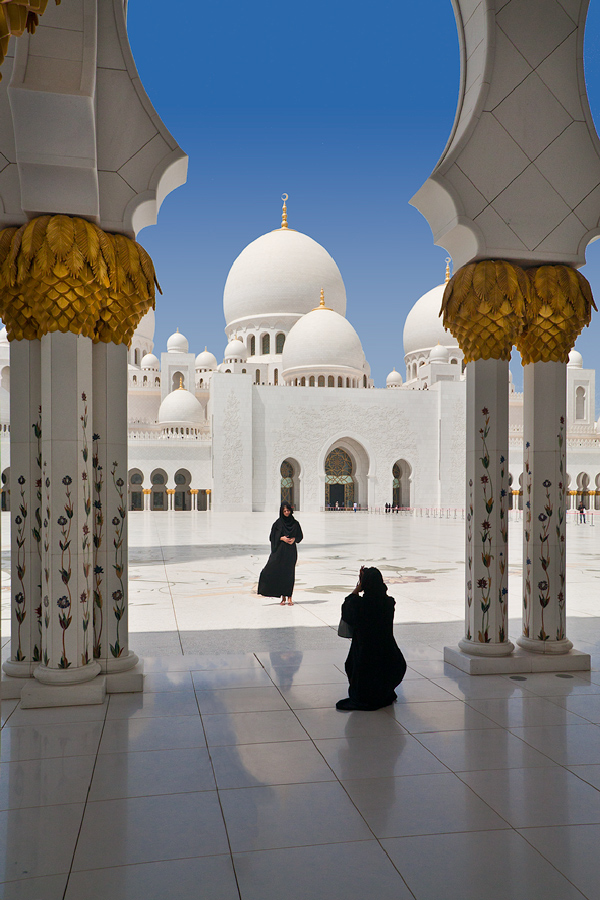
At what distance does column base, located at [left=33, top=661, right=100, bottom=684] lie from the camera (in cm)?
288

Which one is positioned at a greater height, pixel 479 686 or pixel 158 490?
pixel 479 686

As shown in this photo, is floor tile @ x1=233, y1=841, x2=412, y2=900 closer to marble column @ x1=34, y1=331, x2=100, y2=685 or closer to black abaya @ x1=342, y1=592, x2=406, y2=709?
black abaya @ x1=342, y1=592, x2=406, y2=709

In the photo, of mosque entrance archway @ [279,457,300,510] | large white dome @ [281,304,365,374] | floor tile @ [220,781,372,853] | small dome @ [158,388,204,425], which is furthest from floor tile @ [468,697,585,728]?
small dome @ [158,388,204,425]

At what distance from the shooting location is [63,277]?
2867mm

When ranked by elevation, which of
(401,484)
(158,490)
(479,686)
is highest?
(479,686)

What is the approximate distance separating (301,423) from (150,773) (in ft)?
72.3

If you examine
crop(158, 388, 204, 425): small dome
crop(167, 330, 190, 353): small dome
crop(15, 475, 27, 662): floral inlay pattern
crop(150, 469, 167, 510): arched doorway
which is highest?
crop(167, 330, 190, 353): small dome

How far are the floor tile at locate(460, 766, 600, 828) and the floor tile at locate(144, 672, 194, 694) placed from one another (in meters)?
1.39

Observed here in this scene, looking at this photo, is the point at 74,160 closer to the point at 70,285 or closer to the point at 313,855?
the point at 70,285

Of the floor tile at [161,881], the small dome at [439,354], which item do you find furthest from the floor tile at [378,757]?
the small dome at [439,354]

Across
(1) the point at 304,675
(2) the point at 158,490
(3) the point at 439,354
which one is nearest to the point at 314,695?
(1) the point at 304,675

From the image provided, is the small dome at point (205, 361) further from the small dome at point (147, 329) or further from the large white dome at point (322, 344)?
the large white dome at point (322, 344)

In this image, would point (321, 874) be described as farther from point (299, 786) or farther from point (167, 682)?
point (167, 682)

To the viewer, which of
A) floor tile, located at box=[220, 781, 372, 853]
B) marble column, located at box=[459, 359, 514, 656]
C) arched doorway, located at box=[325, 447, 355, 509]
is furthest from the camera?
arched doorway, located at box=[325, 447, 355, 509]
